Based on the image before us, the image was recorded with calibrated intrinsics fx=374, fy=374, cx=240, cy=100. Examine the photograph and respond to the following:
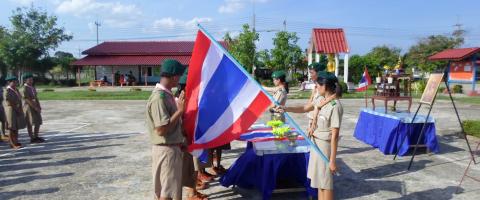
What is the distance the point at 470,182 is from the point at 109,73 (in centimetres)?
3879

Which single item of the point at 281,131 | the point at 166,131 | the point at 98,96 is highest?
the point at 166,131

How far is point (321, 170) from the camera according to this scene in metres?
4.12

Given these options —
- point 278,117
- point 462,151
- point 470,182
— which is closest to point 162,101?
point 278,117

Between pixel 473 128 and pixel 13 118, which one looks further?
pixel 473 128

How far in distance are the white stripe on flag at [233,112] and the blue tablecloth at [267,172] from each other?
101cm

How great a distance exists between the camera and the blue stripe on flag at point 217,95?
413 cm

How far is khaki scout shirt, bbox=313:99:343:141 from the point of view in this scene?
405 cm

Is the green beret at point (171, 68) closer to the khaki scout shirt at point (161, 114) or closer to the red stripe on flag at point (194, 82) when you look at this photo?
the khaki scout shirt at point (161, 114)

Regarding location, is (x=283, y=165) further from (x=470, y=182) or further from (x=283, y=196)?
(x=470, y=182)

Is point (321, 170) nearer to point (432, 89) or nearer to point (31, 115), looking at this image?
point (432, 89)

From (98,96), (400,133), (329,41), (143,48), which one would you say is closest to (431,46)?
(329,41)

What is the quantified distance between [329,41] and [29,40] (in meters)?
32.3

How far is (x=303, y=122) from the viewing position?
500 inches

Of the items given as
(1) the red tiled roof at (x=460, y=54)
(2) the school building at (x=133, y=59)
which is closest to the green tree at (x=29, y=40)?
(2) the school building at (x=133, y=59)
